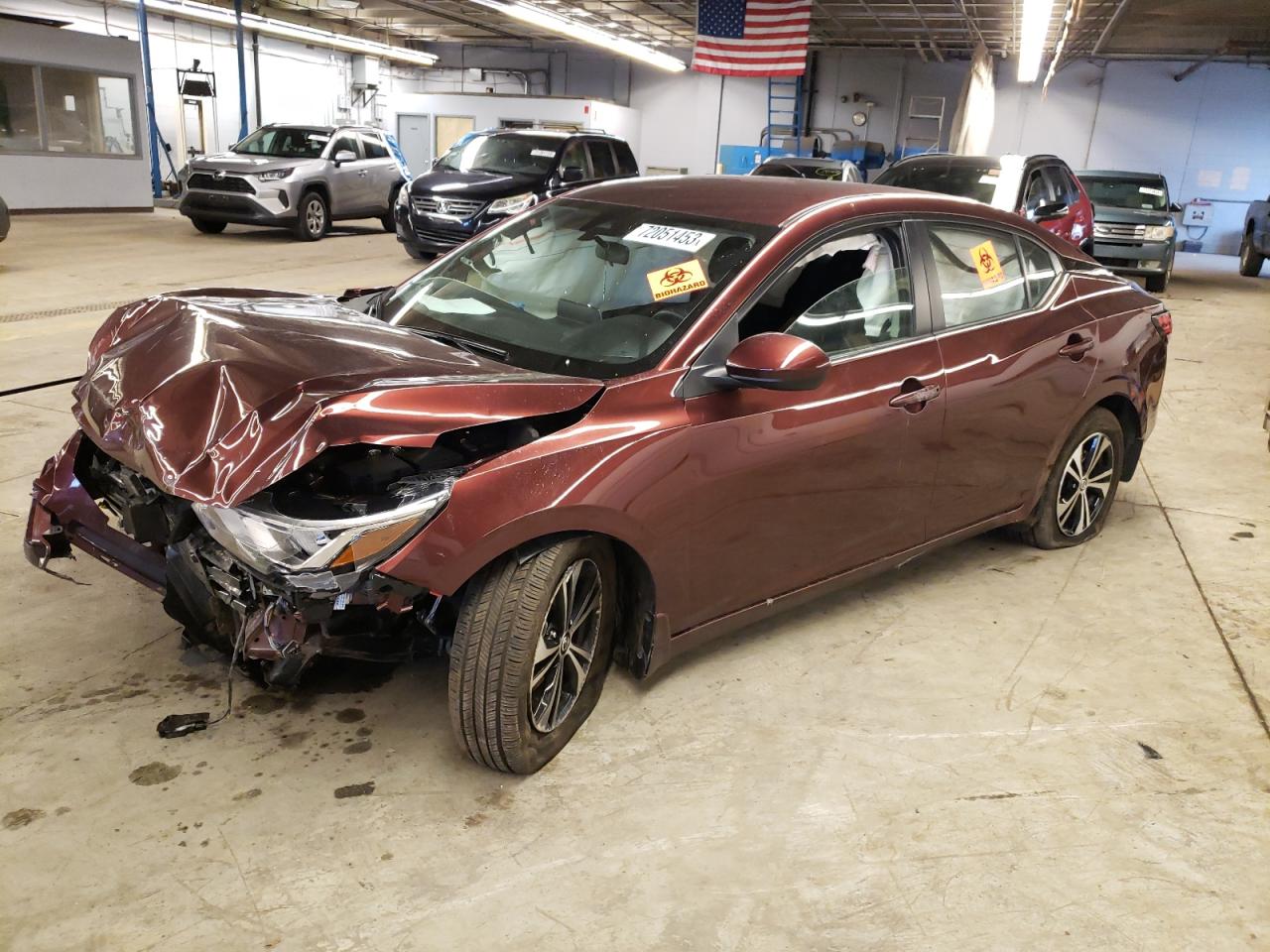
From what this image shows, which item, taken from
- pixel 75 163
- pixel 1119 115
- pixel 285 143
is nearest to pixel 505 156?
pixel 285 143

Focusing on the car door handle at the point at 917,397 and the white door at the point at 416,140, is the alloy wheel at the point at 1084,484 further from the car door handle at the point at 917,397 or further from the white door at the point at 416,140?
the white door at the point at 416,140

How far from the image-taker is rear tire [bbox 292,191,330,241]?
14.4m

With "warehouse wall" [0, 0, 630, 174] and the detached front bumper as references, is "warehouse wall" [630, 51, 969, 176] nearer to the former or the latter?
"warehouse wall" [0, 0, 630, 174]

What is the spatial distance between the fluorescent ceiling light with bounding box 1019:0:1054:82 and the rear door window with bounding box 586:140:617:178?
546 centimetres

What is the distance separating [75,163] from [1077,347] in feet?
59.5

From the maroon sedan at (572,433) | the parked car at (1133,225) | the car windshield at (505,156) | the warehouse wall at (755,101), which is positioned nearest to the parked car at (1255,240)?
the parked car at (1133,225)

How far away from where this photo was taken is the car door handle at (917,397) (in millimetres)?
3205

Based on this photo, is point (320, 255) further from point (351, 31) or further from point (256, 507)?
point (351, 31)

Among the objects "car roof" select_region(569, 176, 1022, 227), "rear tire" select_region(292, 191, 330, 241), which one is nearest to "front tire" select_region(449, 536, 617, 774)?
"car roof" select_region(569, 176, 1022, 227)

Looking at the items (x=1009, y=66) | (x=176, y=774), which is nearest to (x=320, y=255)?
(x=176, y=774)

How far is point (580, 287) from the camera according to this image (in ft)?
10.4

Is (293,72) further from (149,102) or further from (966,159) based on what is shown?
(966,159)

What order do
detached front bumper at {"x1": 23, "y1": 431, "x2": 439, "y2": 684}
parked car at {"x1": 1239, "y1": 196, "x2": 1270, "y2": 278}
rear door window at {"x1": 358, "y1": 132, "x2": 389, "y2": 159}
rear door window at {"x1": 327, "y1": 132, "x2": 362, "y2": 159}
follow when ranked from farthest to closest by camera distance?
parked car at {"x1": 1239, "y1": 196, "x2": 1270, "y2": 278}
rear door window at {"x1": 358, "y1": 132, "x2": 389, "y2": 159}
rear door window at {"x1": 327, "y1": 132, "x2": 362, "y2": 159}
detached front bumper at {"x1": 23, "y1": 431, "x2": 439, "y2": 684}

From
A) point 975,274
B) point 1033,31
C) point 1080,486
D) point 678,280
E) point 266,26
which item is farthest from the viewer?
point 266,26
